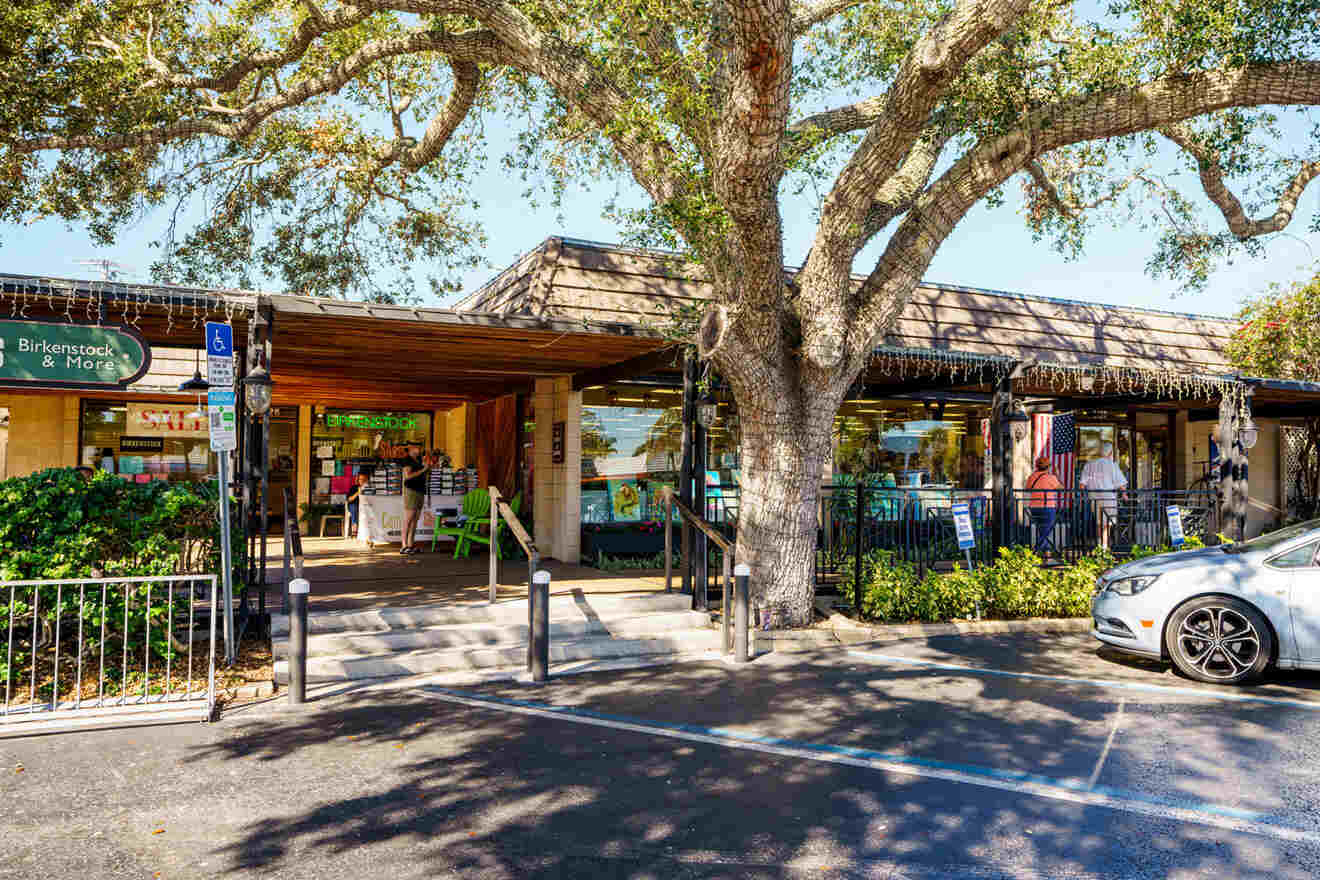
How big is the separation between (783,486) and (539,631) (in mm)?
2976

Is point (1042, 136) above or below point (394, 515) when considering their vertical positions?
above

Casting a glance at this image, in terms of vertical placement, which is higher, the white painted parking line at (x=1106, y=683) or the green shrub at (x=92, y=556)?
the green shrub at (x=92, y=556)

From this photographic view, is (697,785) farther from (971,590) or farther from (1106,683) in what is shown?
(971,590)

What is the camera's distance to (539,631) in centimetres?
722

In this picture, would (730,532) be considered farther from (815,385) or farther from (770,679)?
(770,679)

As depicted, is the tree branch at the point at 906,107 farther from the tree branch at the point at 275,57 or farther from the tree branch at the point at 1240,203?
the tree branch at the point at 275,57

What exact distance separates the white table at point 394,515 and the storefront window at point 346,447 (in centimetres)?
340

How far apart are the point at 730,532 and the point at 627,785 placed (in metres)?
6.90

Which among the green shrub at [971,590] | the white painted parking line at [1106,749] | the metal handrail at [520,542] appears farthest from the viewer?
the green shrub at [971,590]

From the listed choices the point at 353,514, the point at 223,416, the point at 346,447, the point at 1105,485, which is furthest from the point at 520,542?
the point at 346,447

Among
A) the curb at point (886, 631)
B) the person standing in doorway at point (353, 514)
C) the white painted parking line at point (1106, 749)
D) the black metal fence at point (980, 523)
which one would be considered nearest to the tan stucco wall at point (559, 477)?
the black metal fence at point (980, 523)

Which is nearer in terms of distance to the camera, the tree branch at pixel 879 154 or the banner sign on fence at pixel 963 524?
the tree branch at pixel 879 154

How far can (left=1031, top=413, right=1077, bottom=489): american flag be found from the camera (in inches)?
628

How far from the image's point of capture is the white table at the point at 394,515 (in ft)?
47.8
